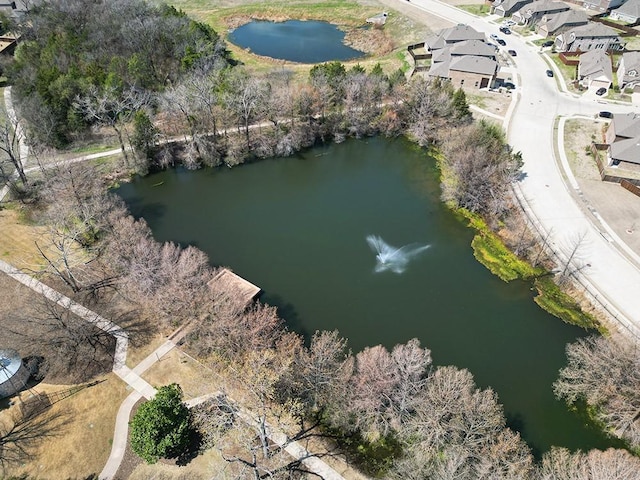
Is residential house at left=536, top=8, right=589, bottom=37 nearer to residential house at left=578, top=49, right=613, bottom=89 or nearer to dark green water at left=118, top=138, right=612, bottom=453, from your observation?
residential house at left=578, top=49, right=613, bottom=89

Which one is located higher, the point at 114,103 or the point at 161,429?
the point at 114,103

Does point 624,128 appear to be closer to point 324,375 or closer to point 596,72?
point 596,72

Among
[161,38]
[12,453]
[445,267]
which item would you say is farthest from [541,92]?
[12,453]

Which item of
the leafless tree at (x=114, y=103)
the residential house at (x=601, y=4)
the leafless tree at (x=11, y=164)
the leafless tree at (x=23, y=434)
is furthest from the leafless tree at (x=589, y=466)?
the residential house at (x=601, y=4)

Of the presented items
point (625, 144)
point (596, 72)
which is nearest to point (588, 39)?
point (596, 72)

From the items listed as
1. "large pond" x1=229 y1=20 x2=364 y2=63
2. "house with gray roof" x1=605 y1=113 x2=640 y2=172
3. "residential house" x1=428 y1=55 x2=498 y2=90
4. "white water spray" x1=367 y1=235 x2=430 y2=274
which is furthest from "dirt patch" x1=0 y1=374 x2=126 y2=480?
"large pond" x1=229 y1=20 x2=364 y2=63
